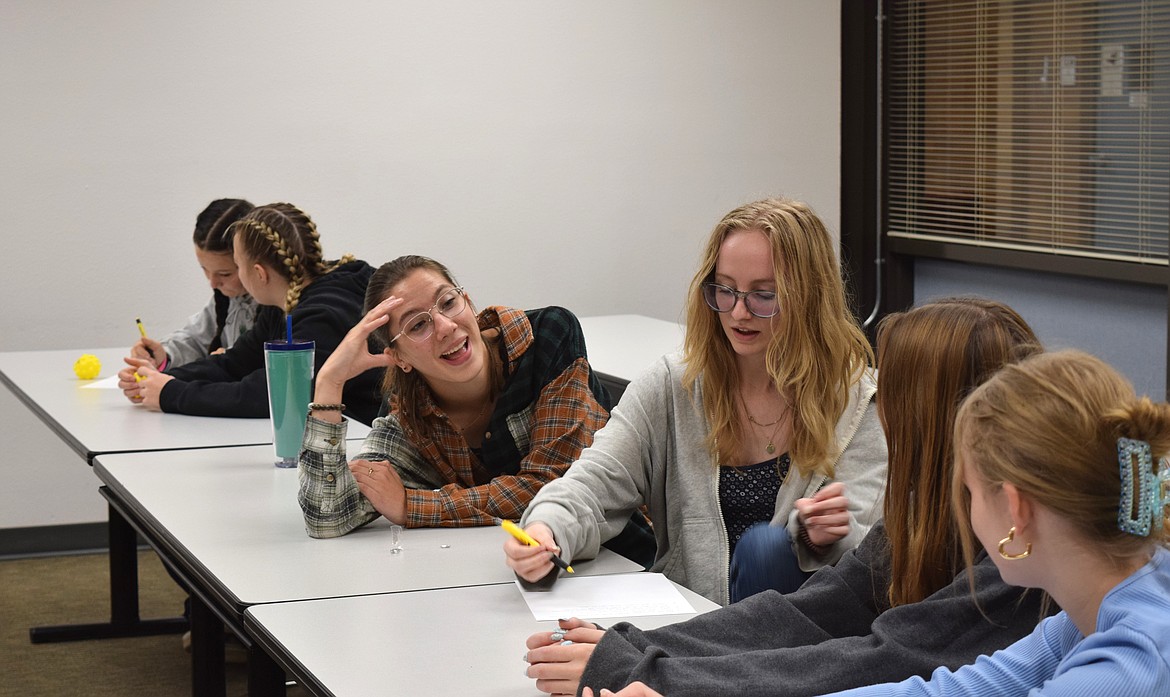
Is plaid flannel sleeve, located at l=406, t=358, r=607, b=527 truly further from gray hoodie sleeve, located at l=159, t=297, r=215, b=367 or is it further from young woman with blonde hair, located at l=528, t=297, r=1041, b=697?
gray hoodie sleeve, located at l=159, t=297, r=215, b=367

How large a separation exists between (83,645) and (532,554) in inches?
100

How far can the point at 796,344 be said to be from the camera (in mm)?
2215

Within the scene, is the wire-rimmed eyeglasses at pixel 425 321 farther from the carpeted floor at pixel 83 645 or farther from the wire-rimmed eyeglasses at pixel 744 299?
the carpeted floor at pixel 83 645

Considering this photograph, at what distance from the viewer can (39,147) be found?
4980 mm

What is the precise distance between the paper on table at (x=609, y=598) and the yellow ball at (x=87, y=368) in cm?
248

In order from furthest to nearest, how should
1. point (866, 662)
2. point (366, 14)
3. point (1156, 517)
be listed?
point (366, 14)
point (866, 662)
point (1156, 517)

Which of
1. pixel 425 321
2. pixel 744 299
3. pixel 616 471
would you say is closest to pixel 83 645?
pixel 425 321

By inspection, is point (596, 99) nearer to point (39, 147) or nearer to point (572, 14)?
point (572, 14)

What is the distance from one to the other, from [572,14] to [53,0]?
6.95 feet

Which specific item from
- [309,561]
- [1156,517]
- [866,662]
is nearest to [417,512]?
[309,561]

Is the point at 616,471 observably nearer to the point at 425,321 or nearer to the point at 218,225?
the point at 425,321

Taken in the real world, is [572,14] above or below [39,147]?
above

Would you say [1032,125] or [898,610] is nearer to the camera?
[898,610]

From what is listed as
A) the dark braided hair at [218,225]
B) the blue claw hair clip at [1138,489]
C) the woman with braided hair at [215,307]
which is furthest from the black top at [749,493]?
the dark braided hair at [218,225]
